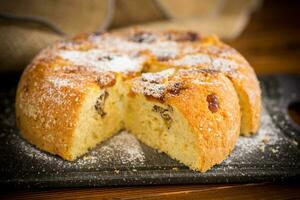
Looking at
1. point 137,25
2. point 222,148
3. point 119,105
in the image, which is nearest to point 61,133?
point 119,105

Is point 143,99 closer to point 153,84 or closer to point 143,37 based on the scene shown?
point 153,84

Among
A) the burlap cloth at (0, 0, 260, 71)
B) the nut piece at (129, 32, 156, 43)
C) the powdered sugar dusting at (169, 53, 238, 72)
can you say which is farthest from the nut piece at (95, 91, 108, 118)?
the burlap cloth at (0, 0, 260, 71)

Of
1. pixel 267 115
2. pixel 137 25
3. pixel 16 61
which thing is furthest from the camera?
pixel 137 25

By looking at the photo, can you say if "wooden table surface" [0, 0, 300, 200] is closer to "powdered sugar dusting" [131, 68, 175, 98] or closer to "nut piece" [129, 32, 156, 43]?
"powdered sugar dusting" [131, 68, 175, 98]

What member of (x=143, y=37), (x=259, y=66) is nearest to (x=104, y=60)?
(x=143, y=37)

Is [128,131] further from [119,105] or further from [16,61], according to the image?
[16,61]
